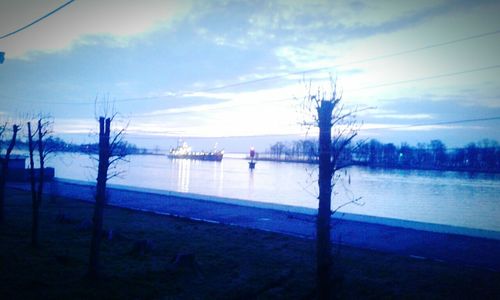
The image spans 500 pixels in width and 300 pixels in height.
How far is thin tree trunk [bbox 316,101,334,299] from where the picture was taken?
7199 millimetres

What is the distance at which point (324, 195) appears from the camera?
7215mm

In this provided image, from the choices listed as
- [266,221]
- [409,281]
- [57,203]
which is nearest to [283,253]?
[409,281]

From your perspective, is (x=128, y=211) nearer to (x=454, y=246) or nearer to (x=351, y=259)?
(x=351, y=259)

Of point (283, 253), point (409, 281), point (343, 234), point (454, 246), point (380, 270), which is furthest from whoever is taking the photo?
point (343, 234)

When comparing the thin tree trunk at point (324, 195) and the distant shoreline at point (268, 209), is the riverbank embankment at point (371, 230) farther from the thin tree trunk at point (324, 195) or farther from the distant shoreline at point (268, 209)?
the thin tree trunk at point (324, 195)

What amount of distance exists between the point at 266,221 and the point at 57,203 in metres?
14.0

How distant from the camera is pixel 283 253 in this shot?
501 inches

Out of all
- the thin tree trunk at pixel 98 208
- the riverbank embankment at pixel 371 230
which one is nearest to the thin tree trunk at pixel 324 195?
the riverbank embankment at pixel 371 230

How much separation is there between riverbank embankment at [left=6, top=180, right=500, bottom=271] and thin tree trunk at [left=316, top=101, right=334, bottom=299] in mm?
3973

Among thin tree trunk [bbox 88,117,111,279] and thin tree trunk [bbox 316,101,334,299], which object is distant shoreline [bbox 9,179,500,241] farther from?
thin tree trunk [bbox 316,101,334,299]

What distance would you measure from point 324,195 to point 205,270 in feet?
16.8

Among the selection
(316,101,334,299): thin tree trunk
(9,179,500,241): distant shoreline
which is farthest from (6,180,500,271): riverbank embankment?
(316,101,334,299): thin tree trunk

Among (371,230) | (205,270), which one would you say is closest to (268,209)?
(371,230)

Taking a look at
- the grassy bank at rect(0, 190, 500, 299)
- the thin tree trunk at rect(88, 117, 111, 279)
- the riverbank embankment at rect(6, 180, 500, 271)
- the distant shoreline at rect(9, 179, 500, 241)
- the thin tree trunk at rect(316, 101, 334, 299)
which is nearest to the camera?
the thin tree trunk at rect(316, 101, 334, 299)
